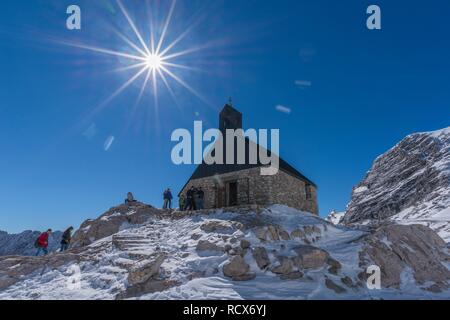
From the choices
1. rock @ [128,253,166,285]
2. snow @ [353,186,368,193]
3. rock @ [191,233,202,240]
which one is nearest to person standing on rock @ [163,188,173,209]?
rock @ [191,233,202,240]

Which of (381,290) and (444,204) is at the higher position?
(444,204)

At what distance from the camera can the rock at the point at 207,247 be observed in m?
12.0

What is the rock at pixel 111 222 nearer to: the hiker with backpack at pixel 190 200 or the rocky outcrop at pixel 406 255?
the hiker with backpack at pixel 190 200

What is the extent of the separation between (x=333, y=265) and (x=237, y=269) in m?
3.96

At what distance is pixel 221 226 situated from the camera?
14273mm

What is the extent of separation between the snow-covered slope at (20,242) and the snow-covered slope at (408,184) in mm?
67715

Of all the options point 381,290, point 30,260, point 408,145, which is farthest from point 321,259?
point 408,145

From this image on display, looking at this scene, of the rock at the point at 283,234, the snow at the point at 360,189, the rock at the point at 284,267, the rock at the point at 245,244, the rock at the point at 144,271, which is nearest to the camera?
the rock at the point at 144,271

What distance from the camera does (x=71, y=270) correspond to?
12.5m

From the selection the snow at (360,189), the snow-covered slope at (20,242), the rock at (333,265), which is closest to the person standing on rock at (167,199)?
the rock at (333,265)

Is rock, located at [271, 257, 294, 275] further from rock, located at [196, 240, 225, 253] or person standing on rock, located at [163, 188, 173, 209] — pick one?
person standing on rock, located at [163, 188, 173, 209]

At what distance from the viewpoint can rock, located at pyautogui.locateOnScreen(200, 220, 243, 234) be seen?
548 inches

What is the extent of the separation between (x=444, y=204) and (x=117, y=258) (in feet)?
110
